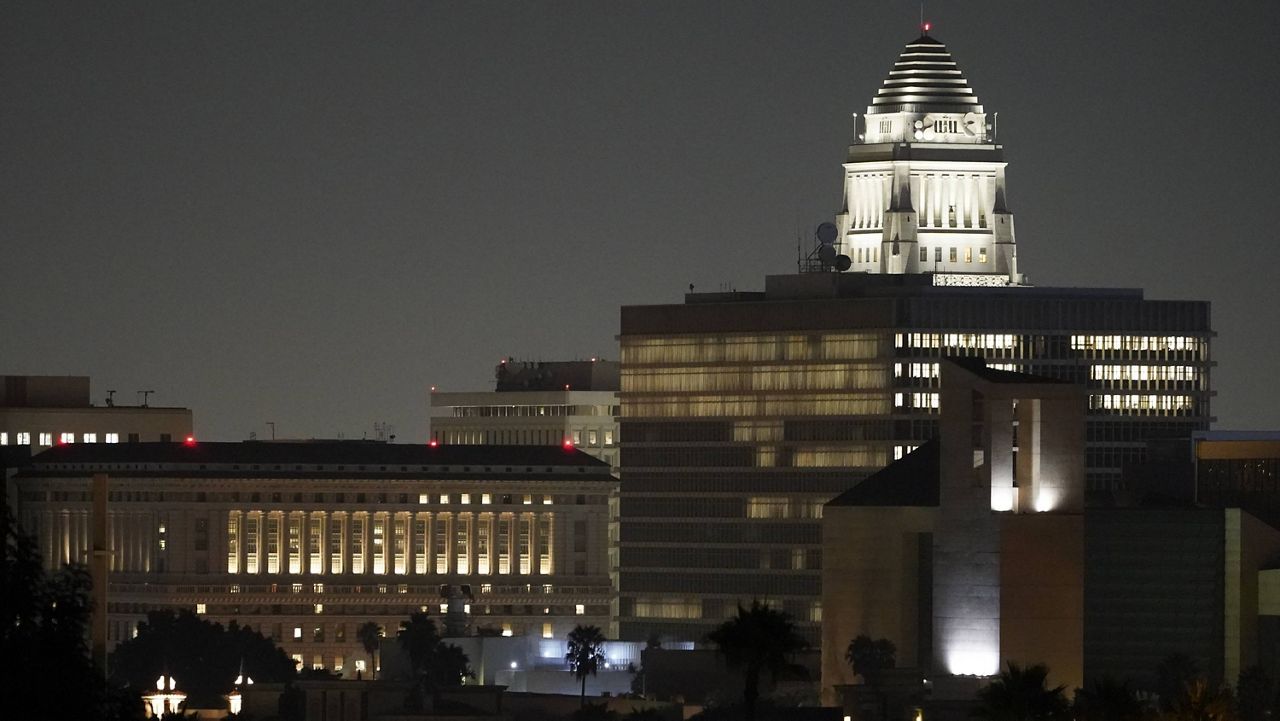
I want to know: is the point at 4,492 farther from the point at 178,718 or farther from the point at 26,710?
the point at 178,718

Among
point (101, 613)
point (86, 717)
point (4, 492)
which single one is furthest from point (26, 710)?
point (101, 613)

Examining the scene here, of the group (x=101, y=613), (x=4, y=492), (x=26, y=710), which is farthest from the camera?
(x=101, y=613)

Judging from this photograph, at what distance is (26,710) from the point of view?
376ft

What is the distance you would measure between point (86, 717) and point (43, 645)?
2.30 metres

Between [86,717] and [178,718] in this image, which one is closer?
[86,717]

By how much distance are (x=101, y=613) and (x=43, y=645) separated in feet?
130

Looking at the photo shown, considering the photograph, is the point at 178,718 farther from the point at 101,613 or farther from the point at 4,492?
the point at 4,492

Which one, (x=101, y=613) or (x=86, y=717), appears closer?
(x=86, y=717)

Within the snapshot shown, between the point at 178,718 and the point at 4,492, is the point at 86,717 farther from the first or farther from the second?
the point at 178,718

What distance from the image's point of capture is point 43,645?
117m

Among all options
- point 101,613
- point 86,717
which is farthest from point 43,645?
point 101,613

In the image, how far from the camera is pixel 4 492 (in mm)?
122562

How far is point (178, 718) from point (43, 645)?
1863 inches

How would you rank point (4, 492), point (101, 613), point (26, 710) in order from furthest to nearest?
1. point (101, 613)
2. point (4, 492)
3. point (26, 710)
